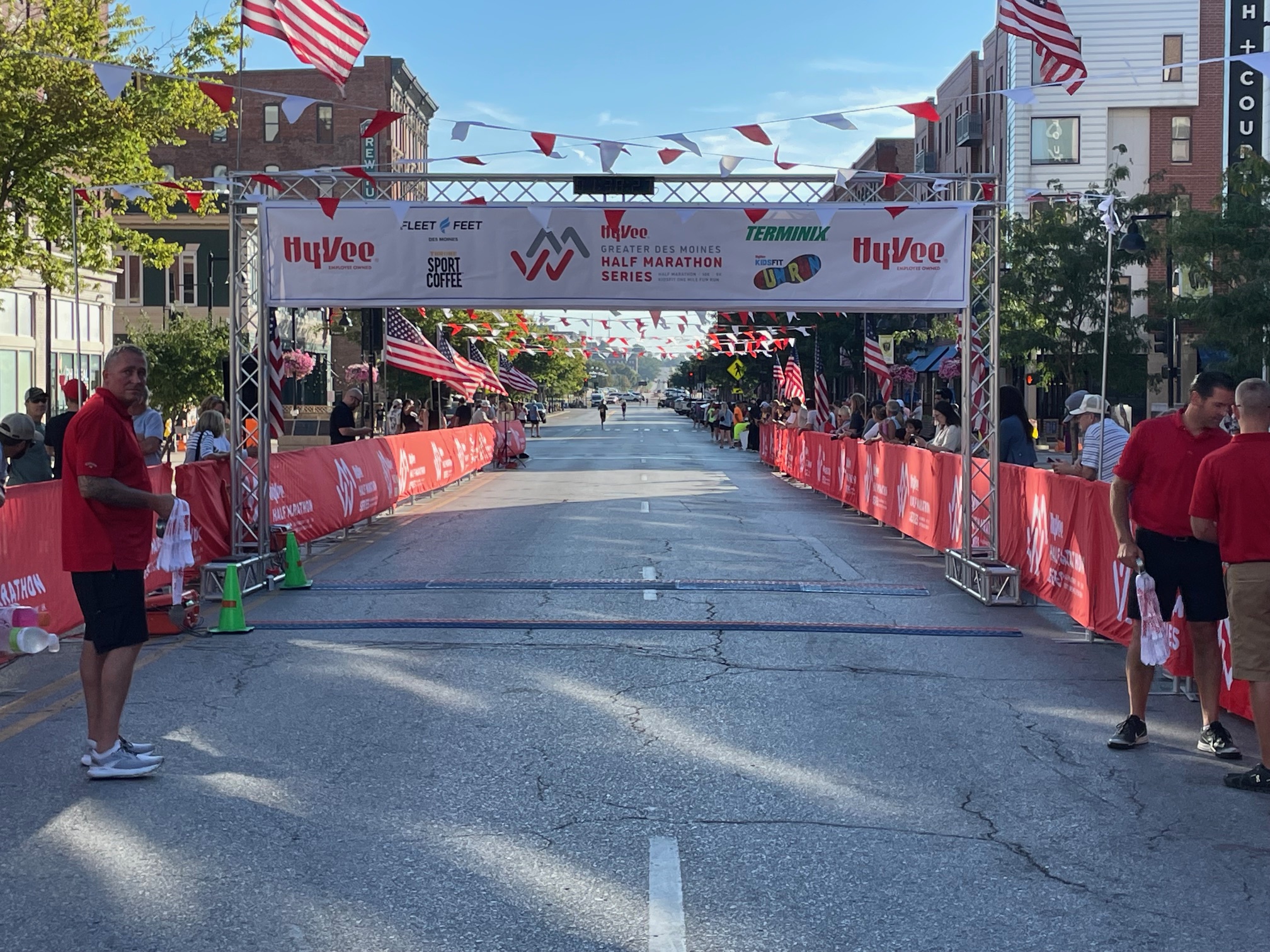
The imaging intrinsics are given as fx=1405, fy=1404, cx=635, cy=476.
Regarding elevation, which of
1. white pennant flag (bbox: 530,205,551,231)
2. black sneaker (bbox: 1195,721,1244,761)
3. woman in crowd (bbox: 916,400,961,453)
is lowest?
black sneaker (bbox: 1195,721,1244,761)

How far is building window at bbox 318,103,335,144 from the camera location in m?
79.1

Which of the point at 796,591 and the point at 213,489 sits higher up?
the point at 213,489

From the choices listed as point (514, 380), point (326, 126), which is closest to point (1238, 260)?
point (514, 380)

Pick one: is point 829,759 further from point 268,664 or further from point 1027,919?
point 268,664

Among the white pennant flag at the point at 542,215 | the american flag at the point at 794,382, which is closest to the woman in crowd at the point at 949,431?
the white pennant flag at the point at 542,215

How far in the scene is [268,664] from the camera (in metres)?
9.26

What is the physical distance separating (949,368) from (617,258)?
1454 inches

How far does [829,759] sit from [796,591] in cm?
612

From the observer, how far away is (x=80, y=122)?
2098 centimetres

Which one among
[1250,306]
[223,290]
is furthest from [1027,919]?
[223,290]

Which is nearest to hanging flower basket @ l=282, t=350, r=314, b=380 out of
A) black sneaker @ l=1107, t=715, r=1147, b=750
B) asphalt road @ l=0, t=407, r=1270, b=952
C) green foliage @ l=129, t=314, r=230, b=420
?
green foliage @ l=129, t=314, r=230, b=420

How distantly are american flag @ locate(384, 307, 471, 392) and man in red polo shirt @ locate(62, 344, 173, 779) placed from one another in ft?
67.0

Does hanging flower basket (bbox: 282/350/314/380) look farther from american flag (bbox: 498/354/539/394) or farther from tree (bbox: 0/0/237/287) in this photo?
tree (bbox: 0/0/237/287)

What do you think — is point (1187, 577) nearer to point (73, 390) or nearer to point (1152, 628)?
point (1152, 628)
